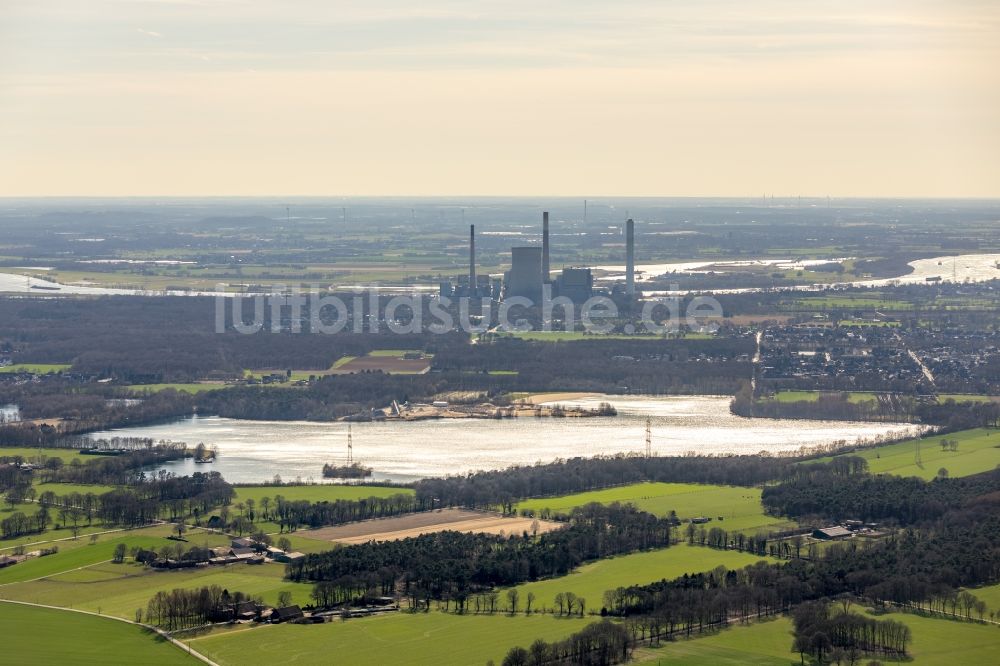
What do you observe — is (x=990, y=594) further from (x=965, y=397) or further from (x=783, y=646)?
(x=965, y=397)

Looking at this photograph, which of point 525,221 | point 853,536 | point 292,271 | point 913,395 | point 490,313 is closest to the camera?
point 853,536

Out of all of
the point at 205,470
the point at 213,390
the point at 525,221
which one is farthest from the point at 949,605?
the point at 525,221

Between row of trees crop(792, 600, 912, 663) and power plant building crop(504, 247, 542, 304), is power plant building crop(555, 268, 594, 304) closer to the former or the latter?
power plant building crop(504, 247, 542, 304)

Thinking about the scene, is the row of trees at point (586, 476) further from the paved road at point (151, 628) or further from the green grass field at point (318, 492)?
the paved road at point (151, 628)

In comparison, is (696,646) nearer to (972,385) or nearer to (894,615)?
(894,615)

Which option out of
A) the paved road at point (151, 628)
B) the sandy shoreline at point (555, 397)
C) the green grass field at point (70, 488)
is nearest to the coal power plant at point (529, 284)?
the sandy shoreline at point (555, 397)

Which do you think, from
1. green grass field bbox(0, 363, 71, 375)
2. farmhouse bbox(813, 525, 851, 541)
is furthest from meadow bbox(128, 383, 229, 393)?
farmhouse bbox(813, 525, 851, 541)

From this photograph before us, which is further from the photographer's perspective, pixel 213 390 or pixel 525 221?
pixel 525 221
